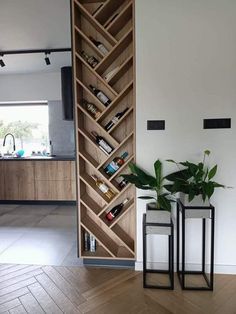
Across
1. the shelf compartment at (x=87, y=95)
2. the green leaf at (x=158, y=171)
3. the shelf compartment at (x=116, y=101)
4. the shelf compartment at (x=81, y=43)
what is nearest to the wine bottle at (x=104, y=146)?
the shelf compartment at (x=116, y=101)

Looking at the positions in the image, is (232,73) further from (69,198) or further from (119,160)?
(69,198)

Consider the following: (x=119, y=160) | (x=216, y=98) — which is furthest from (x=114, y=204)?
(x=216, y=98)

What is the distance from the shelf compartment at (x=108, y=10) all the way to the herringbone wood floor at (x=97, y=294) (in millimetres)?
2312

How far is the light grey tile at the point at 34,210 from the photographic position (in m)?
4.21

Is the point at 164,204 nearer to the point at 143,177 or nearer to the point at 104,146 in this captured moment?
the point at 143,177

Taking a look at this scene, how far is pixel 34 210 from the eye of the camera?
438cm

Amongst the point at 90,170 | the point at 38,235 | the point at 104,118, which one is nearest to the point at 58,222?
the point at 38,235

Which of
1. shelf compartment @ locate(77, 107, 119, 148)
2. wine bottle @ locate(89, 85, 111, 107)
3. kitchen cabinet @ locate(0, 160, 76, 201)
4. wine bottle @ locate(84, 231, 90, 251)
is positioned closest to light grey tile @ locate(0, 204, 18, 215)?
kitchen cabinet @ locate(0, 160, 76, 201)

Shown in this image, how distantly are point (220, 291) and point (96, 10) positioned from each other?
8.67ft

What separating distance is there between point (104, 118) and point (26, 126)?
10.2ft

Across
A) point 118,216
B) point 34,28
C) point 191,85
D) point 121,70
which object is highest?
point 34,28

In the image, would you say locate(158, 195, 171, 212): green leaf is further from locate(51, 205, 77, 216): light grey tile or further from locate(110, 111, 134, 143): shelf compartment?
locate(51, 205, 77, 216): light grey tile

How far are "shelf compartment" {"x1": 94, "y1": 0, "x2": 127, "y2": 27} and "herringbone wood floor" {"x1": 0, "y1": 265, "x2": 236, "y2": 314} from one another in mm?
2312

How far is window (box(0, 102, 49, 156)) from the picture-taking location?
5.06 metres
